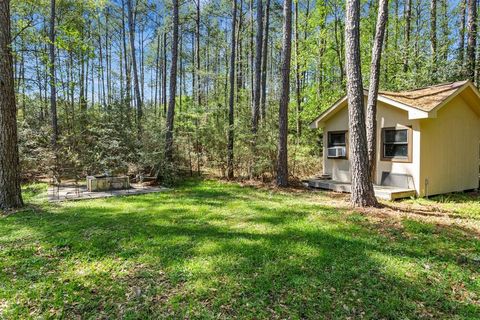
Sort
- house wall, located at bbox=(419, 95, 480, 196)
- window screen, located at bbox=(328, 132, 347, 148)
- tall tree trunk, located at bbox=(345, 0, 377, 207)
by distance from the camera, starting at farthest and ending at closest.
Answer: window screen, located at bbox=(328, 132, 347, 148), house wall, located at bbox=(419, 95, 480, 196), tall tree trunk, located at bbox=(345, 0, 377, 207)

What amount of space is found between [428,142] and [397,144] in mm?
783

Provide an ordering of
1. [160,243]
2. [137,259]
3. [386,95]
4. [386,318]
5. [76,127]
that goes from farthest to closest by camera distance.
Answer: [76,127]
[386,95]
[160,243]
[137,259]
[386,318]

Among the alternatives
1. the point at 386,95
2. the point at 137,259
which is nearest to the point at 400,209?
the point at 386,95

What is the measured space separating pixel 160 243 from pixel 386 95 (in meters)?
7.79

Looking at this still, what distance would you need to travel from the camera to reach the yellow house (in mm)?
7600

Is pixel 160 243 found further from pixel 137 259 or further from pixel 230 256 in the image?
pixel 230 256

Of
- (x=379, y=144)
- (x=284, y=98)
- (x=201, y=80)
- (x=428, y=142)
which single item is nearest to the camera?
(x=428, y=142)

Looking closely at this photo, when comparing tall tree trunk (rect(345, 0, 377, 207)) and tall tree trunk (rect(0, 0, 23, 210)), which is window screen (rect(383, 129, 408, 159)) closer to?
tall tree trunk (rect(345, 0, 377, 207))

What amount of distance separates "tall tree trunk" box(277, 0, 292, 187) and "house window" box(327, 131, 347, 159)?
2194 mm

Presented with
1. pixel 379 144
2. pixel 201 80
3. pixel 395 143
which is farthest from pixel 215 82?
pixel 395 143

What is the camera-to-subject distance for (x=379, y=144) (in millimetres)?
8672

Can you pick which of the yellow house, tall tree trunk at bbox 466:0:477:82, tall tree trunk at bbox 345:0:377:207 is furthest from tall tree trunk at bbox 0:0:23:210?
tall tree trunk at bbox 466:0:477:82

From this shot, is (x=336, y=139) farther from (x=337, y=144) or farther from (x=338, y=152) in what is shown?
(x=338, y=152)

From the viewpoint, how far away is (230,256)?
12.2ft
